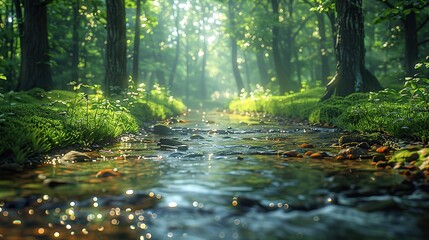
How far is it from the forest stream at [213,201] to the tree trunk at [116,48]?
10.5 meters

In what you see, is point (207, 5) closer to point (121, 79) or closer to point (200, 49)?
point (200, 49)

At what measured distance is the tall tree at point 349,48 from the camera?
44.4 feet

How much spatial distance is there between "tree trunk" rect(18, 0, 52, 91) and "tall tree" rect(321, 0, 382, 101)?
10567 millimetres

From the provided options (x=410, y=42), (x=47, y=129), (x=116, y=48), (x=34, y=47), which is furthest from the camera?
(x=410, y=42)

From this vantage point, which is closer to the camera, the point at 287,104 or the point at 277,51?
the point at 287,104

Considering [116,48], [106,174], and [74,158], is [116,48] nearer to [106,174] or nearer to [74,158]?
[74,158]

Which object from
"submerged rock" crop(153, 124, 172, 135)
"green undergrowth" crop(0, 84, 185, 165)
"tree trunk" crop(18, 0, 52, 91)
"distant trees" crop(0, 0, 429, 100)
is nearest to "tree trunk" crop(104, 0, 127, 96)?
"distant trees" crop(0, 0, 429, 100)

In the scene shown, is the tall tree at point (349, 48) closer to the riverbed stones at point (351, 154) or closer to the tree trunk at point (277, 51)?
the riverbed stones at point (351, 154)

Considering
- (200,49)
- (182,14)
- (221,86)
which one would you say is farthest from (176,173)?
(221,86)

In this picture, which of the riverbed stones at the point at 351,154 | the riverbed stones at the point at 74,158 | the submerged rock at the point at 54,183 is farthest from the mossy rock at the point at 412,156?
the riverbed stones at the point at 74,158

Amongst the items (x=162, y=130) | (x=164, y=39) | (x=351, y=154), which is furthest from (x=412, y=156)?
(x=164, y=39)

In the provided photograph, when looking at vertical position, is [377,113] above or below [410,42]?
below

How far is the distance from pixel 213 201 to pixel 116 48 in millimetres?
13061

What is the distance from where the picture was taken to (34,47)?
46.5 ft
